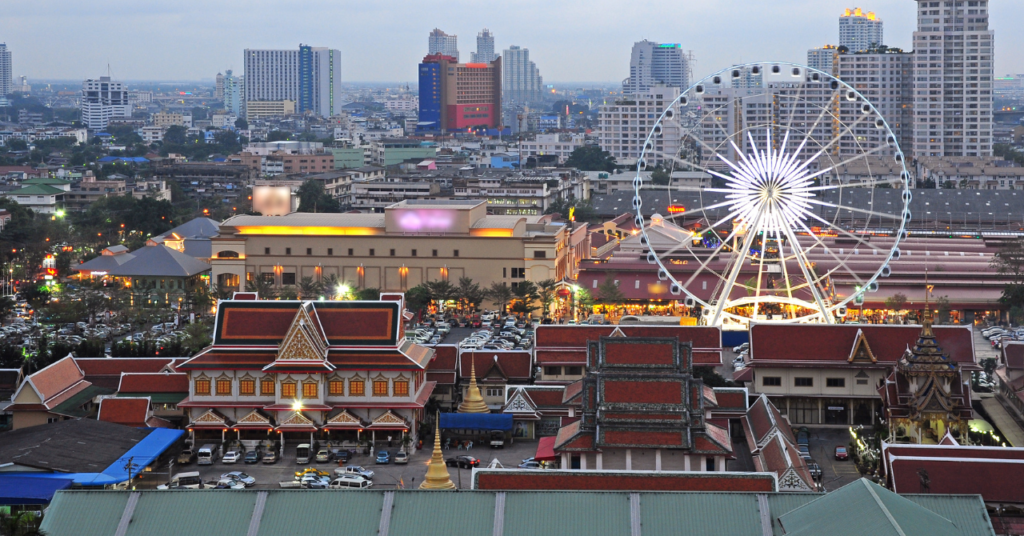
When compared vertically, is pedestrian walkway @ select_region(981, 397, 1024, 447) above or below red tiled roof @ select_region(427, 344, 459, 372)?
below

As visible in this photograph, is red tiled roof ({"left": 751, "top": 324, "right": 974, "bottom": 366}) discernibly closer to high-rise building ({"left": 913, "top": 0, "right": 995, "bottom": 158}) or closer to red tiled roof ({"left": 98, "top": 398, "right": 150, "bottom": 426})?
red tiled roof ({"left": 98, "top": 398, "right": 150, "bottom": 426})

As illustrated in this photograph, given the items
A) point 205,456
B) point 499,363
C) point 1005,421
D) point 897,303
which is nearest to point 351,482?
point 205,456

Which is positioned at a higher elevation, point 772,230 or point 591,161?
point 591,161

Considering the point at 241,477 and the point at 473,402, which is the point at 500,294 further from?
the point at 241,477

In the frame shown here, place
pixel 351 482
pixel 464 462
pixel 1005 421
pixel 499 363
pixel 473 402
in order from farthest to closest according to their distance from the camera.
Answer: pixel 499 363, pixel 473 402, pixel 1005 421, pixel 464 462, pixel 351 482

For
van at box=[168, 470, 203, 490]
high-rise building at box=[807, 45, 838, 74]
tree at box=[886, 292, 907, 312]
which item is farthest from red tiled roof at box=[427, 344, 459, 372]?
high-rise building at box=[807, 45, 838, 74]

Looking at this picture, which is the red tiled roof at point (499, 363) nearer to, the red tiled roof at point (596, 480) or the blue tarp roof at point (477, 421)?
the blue tarp roof at point (477, 421)

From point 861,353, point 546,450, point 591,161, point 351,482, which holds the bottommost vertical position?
point 351,482
